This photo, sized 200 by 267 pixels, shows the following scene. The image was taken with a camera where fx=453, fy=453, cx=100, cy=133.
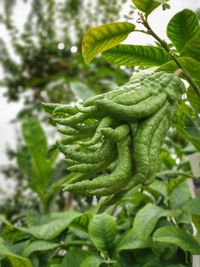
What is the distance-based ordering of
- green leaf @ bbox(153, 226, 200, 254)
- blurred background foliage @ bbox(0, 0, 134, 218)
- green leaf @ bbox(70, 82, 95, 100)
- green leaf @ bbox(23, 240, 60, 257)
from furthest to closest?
blurred background foliage @ bbox(0, 0, 134, 218) → green leaf @ bbox(70, 82, 95, 100) → green leaf @ bbox(23, 240, 60, 257) → green leaf @ bbox(153, 226, 200, 254)

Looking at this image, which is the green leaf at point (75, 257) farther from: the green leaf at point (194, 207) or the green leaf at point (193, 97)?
the green leaf at point (193, 97)

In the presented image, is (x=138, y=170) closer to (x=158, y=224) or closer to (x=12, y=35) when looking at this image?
(x=158, y=224)

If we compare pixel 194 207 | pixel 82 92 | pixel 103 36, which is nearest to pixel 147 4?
pixel 103 36

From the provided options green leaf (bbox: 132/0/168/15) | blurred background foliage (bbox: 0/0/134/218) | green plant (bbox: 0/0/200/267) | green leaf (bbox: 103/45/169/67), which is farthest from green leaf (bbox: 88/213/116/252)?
blurred background foliage (bbox: 0/0/134/218)

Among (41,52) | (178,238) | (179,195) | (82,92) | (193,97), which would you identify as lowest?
(41,52)

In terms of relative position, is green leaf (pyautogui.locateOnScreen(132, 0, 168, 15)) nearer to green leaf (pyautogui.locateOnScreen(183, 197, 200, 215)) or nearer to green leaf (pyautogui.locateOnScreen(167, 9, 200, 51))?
green leaf (pyautogui.locateOnScreen(167, 9, 200, 51))

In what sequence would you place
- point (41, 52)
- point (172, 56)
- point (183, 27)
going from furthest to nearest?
point (41, 52), point (183, 27), point (172, 56)

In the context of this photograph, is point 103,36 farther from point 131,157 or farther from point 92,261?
point 92,261
